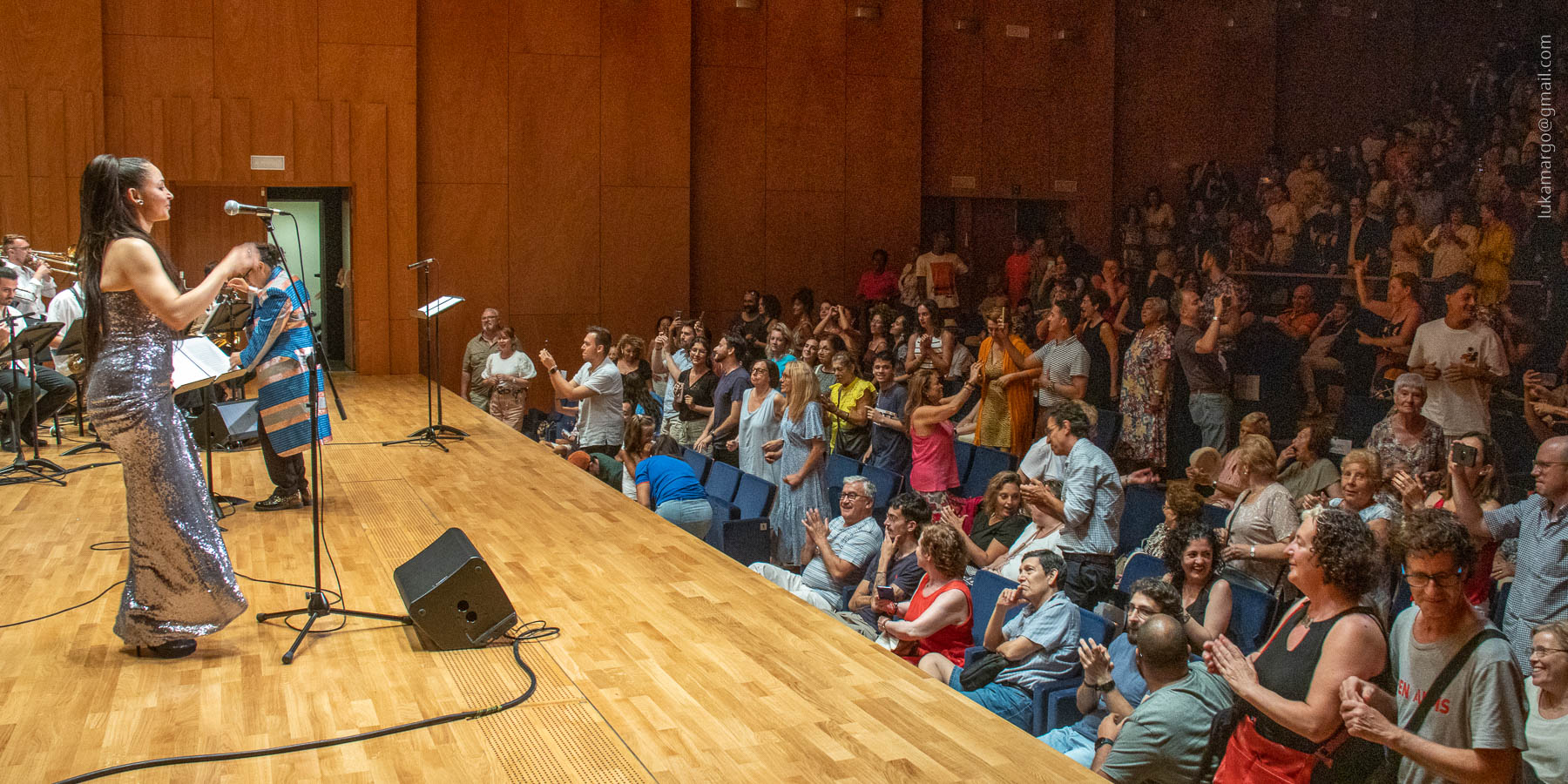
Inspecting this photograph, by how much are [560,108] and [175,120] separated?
129 inches

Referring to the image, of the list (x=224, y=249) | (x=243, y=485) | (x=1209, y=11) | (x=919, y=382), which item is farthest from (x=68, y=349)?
(x=1209, y=11)

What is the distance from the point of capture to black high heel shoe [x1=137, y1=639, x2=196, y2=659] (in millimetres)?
3529

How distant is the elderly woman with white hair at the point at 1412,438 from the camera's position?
4.88m

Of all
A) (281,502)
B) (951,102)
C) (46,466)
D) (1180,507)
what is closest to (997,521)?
(1180,507)

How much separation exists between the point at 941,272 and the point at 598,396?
197 inches

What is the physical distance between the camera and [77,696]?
3.22 m

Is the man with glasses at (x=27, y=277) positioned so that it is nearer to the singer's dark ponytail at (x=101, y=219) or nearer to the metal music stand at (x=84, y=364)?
the metal music stand at (x=84, y=364)

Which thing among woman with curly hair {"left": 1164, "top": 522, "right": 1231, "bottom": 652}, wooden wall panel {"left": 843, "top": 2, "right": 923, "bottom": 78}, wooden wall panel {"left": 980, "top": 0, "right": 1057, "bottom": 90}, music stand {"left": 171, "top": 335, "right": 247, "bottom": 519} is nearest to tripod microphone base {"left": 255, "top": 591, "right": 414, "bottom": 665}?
music stand {"left": 171, "top": 335, "right": 247, "bottom": 519}

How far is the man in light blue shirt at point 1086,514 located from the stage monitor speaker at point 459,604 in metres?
2.17

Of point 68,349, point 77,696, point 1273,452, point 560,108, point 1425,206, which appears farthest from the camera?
point 560,108

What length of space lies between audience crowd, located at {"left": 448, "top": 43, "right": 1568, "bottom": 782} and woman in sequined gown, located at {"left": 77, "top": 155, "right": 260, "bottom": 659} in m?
2.20

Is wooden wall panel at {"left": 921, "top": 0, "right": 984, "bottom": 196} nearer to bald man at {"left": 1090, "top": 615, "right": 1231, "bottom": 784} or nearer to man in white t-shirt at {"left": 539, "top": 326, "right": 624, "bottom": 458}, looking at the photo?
man in white t-shirt at {"left": 539, "top": 326, "right": 624, "bottom": 458}

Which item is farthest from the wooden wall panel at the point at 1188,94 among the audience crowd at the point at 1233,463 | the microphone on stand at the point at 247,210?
the microphone on stand at the point at 247,210

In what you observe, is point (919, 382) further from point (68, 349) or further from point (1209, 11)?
point (1209, 11)
